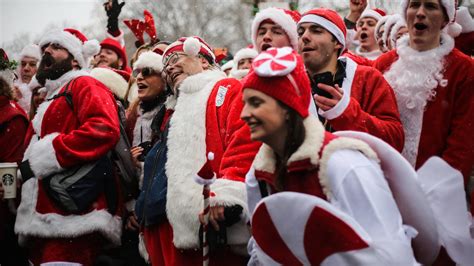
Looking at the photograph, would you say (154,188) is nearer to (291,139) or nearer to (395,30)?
(291,139)

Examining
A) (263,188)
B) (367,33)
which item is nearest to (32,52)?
(367,33)

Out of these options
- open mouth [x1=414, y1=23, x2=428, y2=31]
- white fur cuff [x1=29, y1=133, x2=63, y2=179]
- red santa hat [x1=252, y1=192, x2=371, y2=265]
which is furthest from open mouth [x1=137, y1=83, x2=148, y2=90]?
red santa hat [x1=252, y1=192, x2=371, y2=265]

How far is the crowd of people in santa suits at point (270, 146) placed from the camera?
3.58 meters

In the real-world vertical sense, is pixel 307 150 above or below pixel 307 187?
above

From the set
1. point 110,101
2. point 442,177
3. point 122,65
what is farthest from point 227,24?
point 442,177

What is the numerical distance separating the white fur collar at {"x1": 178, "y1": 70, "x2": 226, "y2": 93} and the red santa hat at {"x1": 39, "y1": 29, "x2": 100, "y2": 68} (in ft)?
5.48

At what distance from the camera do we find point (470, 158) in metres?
5.15

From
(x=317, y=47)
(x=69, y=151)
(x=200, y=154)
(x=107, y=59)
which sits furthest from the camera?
(x=107, y=59)

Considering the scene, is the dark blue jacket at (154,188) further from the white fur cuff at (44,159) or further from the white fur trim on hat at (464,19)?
the white fur trim on hat at (464,19)

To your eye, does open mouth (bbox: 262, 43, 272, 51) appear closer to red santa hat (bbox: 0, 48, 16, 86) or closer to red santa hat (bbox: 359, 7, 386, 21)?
red santa hat (bbox: 359, 7, 386, 21)

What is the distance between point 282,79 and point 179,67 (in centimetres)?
247

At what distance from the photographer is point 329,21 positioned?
5.27 m

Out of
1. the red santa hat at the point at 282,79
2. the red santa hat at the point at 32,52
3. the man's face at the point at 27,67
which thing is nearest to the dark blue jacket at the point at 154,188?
the red santa hat at the point at 282,79

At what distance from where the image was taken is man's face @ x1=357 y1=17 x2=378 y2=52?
27.3 feet
